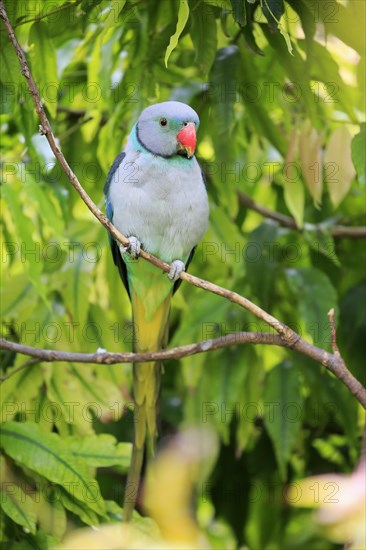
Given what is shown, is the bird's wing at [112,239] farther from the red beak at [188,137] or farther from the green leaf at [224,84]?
the green leaf at [224,84]

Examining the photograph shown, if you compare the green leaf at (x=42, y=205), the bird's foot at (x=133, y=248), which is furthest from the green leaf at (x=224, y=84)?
the green leaf at (x=42, y=205)

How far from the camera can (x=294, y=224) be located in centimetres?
307

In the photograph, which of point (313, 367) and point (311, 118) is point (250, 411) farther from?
point (311, 118)

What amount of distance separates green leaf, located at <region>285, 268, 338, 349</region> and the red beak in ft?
2.03

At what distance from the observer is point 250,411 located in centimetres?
278

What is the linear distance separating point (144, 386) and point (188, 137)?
0.86 metres

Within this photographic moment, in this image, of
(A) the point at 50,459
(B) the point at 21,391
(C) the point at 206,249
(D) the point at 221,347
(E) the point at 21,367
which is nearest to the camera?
(D) the point at 221,347

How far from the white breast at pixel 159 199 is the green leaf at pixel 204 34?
491mm

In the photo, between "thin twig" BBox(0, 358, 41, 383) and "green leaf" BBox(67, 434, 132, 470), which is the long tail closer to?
"green leaf" BBox(67, 434, 132, 470)

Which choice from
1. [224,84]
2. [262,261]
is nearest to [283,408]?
[262,261]

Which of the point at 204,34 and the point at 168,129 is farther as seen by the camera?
the point at 168,129

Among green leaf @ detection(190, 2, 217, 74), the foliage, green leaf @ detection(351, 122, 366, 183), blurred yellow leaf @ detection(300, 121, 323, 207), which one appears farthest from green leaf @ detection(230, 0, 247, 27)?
blurred yellow leaf @ detection(300, 121, 323, 207)

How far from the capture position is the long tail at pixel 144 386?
238 cm

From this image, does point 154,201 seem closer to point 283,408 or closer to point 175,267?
point 175,267
